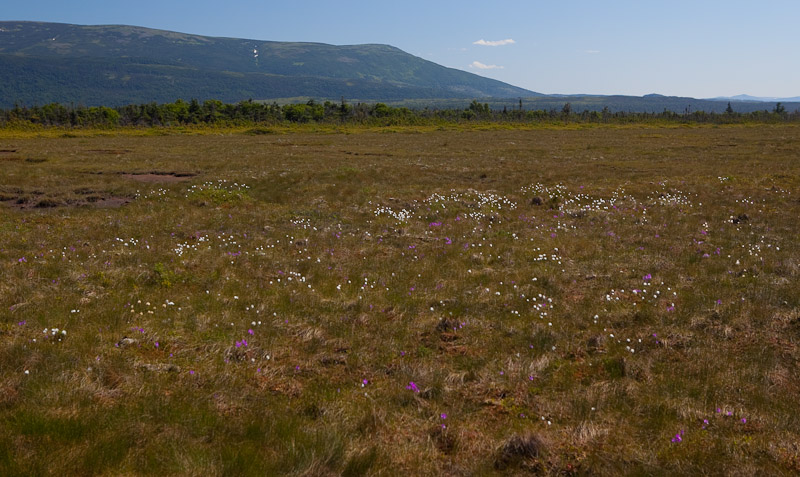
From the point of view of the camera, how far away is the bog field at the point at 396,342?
19.1 ft

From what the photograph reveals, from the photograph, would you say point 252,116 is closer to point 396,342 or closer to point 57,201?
point 57,201

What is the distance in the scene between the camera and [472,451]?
6.04m

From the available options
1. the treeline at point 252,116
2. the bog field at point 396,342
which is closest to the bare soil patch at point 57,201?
the bog field at point 396,342

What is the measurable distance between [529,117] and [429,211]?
122 m

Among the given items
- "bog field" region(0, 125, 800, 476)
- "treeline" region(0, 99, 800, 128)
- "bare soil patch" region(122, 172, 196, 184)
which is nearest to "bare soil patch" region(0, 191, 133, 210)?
"bog field" region(0, 125, 800, 476)

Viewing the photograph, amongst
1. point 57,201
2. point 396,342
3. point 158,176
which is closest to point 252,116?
point 158,176

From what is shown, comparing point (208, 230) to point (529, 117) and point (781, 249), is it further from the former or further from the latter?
point (529, 117)

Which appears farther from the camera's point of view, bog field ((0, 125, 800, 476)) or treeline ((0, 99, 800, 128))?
treeline ((0, 99, 800, 128))

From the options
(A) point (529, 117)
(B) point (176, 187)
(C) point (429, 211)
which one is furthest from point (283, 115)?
(C) point (429, 211)

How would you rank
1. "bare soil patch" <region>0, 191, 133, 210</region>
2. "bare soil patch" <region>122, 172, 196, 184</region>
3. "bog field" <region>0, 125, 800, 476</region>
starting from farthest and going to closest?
1. "bare soil patch" <region>122, 172, 196, 184</region>
2. "bare soil patch" <region>0, 191, 133, 210</region>
3. "bog field" <region>0, 125, 800, 476</region>

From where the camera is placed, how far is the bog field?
19.1 feet

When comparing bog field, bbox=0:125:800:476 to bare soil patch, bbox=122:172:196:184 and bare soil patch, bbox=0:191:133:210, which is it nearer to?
bare soil patch, bbox=0:191:133:210

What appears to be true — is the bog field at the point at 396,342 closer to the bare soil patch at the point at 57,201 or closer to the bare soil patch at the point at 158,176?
the bare soil patch at the point at 57,201

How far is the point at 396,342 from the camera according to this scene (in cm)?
928
